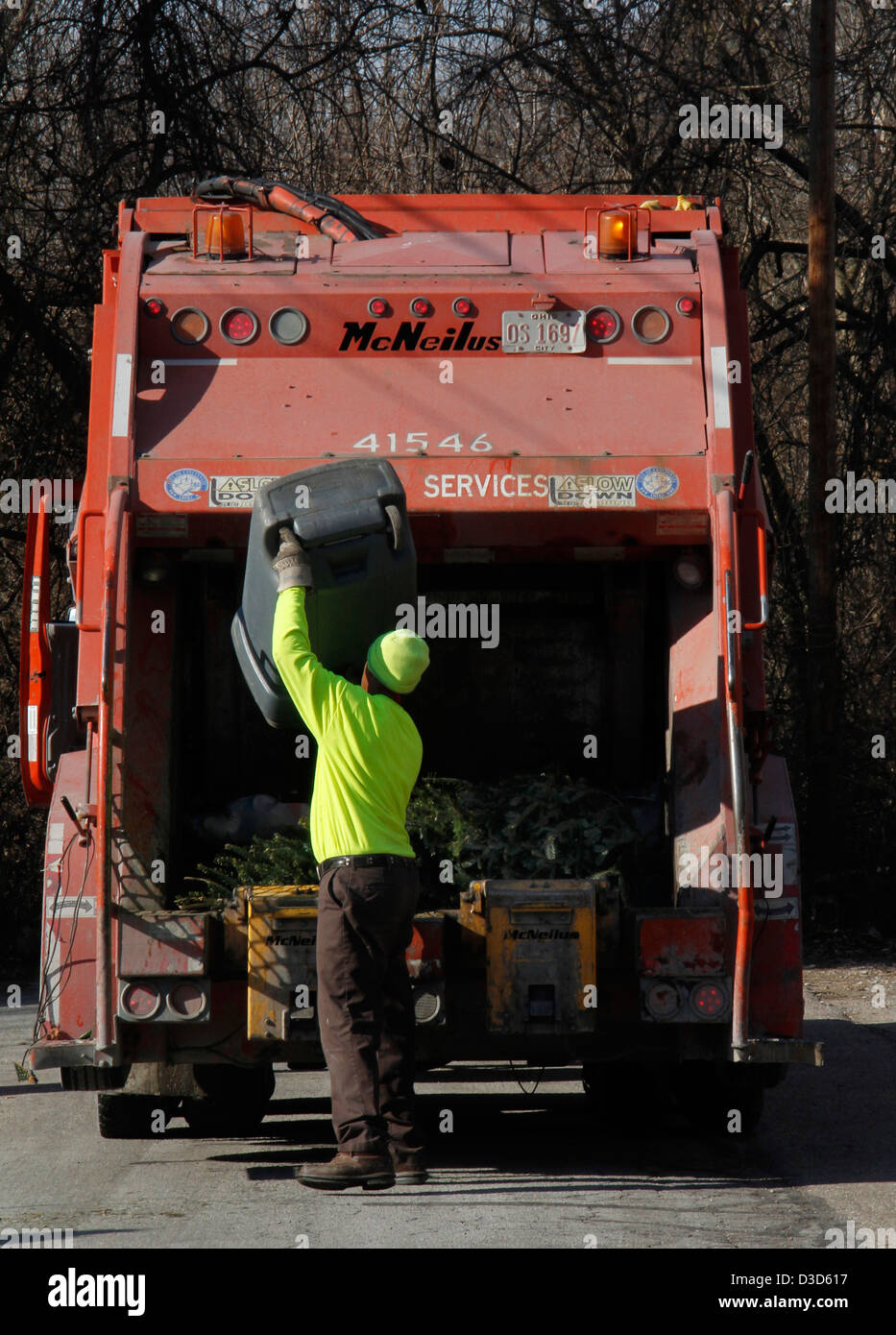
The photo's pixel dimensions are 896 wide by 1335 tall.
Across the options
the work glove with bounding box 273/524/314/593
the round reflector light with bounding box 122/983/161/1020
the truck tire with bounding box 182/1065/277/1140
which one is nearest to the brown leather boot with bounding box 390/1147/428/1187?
the round reflector light with bounding box 122/983/161/1020

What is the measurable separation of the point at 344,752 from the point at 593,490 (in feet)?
3.92

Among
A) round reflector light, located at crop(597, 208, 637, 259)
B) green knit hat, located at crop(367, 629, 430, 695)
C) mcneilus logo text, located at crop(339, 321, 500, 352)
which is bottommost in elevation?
green knit hat, located at crop(367, 629, 430, 695)

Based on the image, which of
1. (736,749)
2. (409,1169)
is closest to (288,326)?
(736,749)

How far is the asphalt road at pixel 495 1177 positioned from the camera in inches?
181

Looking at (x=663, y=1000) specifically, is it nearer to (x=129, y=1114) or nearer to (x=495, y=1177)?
(x=495, y=1177)

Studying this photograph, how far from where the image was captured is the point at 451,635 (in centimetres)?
641

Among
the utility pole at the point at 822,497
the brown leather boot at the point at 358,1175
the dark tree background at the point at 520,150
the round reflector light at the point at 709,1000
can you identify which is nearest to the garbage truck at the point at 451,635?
the round reflector light at the point at 709,1000

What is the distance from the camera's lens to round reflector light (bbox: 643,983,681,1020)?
17.3 feet

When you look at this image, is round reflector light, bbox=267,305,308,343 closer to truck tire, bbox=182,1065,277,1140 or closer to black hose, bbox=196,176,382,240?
black hose, bbox=196,176,382,240

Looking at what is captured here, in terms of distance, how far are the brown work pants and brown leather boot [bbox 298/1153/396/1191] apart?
0.03m

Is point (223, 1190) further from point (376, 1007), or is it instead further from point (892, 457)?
point (892, 457)

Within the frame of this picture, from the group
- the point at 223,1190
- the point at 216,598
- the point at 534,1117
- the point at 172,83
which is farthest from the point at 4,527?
the point at 223,1190

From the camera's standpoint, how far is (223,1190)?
5.24 meters

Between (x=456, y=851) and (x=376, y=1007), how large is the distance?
28.6 inches
